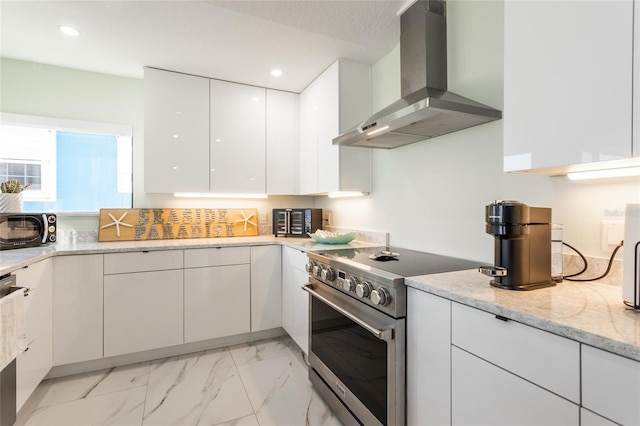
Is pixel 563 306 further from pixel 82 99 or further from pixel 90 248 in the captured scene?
pixel 82 99

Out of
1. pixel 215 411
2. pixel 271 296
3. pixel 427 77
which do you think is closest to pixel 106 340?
pixel 215 411

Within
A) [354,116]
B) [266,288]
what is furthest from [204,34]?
[266,288]

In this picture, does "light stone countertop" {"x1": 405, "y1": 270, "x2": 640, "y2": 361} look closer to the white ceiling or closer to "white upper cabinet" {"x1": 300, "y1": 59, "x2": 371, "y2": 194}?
"white upper cabinet" {"x1": 300, "y1": 59, "x2": 371, "y2": 194}

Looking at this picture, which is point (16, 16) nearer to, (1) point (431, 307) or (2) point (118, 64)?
(2) point (118, 64)

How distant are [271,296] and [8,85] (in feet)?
9.11

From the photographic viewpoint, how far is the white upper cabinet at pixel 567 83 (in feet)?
2.85

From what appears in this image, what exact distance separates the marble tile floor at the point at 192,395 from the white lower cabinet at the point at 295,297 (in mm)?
213

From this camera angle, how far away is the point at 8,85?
8.44 feet

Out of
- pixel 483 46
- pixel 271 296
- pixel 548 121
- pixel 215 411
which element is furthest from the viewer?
pixel 271 296

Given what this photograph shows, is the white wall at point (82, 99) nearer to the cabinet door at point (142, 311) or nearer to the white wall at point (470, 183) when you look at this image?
the cabinet door at point (142, 311)

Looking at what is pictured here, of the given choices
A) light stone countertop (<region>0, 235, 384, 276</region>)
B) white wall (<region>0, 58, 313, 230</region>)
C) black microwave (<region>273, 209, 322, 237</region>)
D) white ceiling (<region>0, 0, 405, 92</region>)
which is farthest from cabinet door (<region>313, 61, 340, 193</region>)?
white wall (<region>0, 58, 313, 230</region>)

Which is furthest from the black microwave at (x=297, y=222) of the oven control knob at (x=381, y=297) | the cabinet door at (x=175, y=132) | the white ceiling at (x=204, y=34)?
the oven control knob at (x=381, y=297)

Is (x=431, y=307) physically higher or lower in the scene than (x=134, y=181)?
lower

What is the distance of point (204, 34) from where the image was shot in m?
2.16
